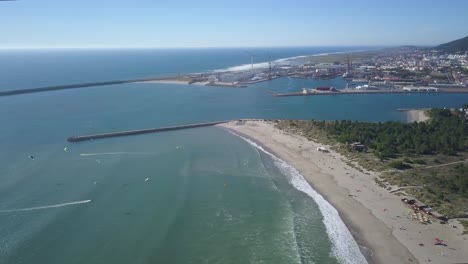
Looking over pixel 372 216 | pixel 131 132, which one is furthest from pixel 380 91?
pixel 372 216

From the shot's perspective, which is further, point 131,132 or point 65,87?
point 65,87

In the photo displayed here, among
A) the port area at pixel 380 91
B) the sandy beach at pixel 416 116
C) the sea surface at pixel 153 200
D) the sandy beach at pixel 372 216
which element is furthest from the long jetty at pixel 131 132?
the port area at pixel 380 91

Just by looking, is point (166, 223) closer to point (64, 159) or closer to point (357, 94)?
point (64, 159)

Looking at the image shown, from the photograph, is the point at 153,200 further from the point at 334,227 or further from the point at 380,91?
the point at 380,91

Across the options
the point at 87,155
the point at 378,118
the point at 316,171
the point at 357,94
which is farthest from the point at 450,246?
the point at 357,94

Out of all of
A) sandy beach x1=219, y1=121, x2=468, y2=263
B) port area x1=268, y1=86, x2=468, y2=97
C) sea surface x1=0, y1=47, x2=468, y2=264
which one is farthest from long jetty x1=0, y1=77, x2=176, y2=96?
sandy beach x1=219, y1=121, x2=468, y2=263

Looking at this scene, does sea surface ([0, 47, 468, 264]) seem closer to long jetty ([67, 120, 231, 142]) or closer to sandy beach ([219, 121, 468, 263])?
sandy beach ([219, 121, 468, 263])
